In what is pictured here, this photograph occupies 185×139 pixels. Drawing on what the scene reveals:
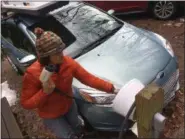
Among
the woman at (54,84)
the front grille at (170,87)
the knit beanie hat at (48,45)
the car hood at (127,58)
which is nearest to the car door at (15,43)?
the car hood at (127,58)

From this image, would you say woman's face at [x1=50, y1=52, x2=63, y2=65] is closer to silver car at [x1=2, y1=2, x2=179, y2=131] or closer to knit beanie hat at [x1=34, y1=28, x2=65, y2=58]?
knit beanie hat at [x1=34, y1=28, x2=65, y2=58]

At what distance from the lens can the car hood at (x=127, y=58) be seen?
4281mm

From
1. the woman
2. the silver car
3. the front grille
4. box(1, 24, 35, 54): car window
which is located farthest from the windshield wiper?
the woman

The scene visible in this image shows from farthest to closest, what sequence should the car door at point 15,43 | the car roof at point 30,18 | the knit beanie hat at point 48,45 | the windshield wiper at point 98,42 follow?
the car door at point 15,43, the car roof at point 30,18, the windshield wiper at point 98,42, the knit beanie hat at point 48,45

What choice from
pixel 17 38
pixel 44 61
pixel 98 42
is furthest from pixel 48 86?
pixel 17 38

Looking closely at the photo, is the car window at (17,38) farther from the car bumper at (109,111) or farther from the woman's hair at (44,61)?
the woman's hair at (44,61)

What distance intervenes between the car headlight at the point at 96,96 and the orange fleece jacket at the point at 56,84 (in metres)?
0.66

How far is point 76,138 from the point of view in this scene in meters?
4.02

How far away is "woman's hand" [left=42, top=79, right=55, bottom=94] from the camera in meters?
3.02

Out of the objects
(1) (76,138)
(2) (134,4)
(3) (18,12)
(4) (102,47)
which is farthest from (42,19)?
(2) (134,4)

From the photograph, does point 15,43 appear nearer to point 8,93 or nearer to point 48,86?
point 8,93

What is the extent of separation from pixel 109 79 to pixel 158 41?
1128mm

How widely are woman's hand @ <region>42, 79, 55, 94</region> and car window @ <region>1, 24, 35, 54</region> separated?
2.15 m

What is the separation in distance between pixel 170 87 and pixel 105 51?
978 mm
